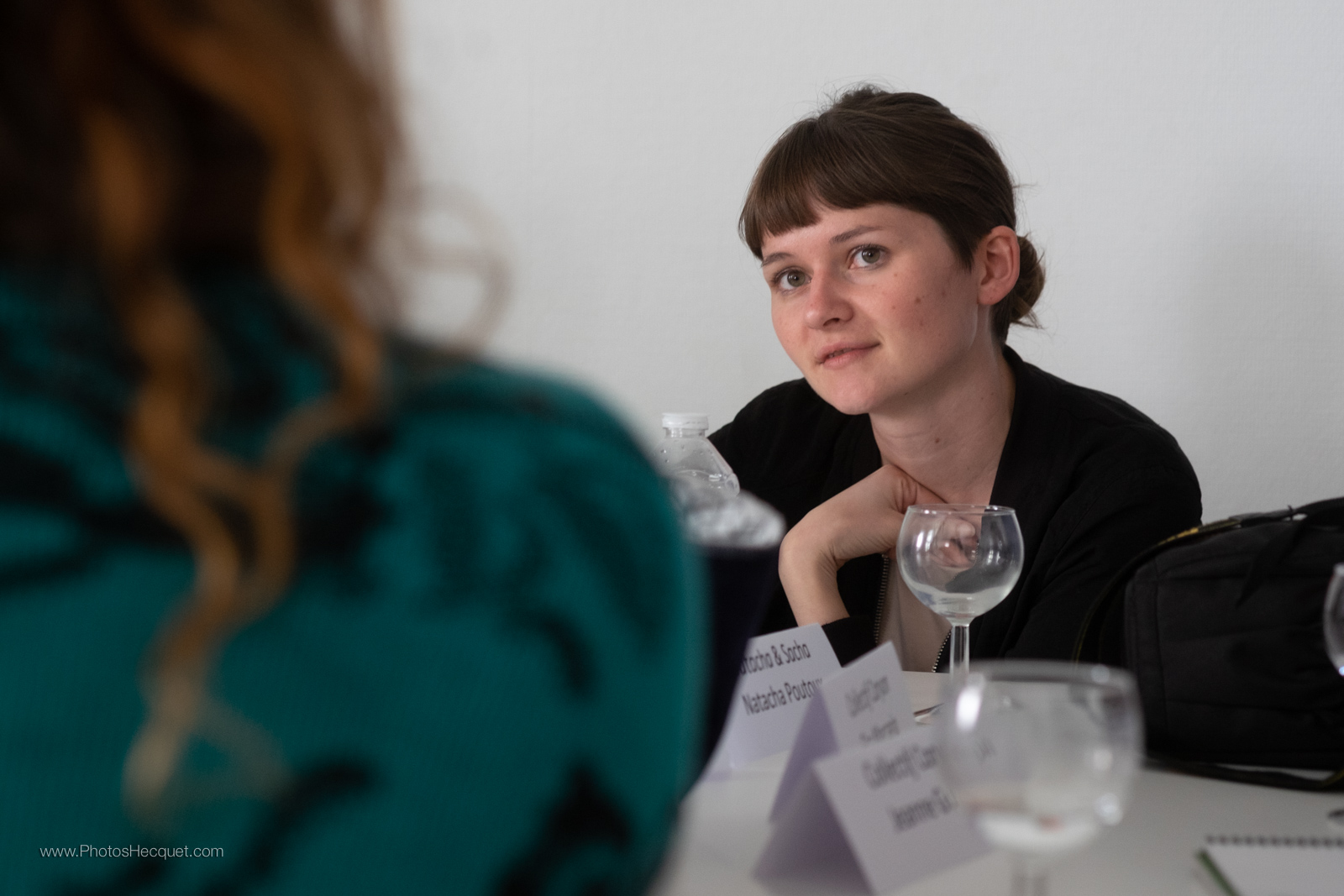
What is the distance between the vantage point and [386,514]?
0.38m

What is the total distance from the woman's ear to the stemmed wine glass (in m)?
0.70

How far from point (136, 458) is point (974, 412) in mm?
1434

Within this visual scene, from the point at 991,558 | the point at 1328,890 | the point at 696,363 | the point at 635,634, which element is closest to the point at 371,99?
the point at 635,634

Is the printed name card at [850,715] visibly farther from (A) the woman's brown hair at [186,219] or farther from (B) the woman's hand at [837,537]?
(B) the woman's hand at [837,537]

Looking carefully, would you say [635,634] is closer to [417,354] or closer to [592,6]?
[417,354]

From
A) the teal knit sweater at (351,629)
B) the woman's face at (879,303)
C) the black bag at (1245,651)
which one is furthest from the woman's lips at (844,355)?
the teal knit sweater at (351,629)

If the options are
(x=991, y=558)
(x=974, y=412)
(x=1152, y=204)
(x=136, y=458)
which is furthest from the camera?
(x=1152, y=204)

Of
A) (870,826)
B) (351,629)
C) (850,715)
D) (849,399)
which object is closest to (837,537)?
(849,399)

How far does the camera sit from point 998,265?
1.64 meters

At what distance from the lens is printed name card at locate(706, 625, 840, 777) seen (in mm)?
922

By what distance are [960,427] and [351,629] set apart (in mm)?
1391

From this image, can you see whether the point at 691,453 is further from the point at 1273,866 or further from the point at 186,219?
the point at 186,219

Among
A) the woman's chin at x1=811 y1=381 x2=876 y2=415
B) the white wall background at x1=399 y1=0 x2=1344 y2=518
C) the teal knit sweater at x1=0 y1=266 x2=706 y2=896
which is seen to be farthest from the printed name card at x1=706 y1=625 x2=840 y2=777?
the white wall background at x1=399 y1=0 x2=1344 y2=518
